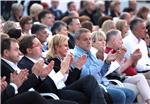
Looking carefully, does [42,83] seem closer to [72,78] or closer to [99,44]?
[72,78]

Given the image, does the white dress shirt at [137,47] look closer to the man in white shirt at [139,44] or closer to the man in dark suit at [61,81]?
the man in white shirt at [139,44]

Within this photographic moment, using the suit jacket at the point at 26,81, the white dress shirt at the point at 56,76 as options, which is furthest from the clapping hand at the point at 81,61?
the suit jacket at the point at 26,81

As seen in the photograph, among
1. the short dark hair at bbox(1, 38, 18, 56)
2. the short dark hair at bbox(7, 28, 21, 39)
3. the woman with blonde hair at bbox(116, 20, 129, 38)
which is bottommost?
the woman with blonde hair at bbox(116, 20, 129, 38)

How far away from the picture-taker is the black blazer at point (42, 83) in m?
5.76

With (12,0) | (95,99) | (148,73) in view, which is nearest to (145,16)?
(12,0)

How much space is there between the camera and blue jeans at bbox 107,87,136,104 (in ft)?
20.8

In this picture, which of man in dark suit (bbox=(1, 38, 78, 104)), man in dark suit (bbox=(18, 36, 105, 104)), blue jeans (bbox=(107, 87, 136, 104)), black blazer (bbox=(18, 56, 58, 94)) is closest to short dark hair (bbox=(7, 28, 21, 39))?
man in dark suit (bbox=(18, 36, 105, 104))

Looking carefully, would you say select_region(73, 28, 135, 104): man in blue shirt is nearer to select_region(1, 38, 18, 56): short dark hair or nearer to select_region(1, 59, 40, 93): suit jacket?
select_region(1, 59, 40, 93): suit jacket

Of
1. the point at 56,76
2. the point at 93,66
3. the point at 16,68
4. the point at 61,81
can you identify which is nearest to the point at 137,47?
the point at 93,66

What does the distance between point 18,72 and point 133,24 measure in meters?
3.31

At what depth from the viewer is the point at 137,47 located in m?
7.79

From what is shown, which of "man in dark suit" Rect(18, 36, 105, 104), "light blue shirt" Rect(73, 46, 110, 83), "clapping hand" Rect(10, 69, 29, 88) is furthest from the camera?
"light blue shirt" Rect(73, 46, 110, 83)

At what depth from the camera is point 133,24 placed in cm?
829

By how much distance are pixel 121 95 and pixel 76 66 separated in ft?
2.18
